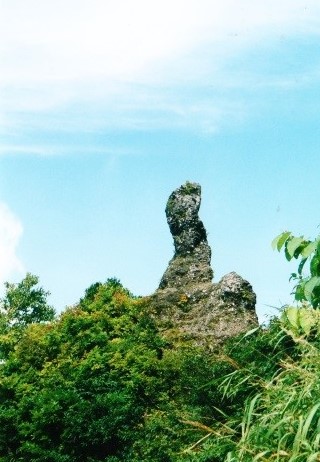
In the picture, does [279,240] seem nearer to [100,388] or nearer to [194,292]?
[100,388]

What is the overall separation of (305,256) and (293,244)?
0.10 meters

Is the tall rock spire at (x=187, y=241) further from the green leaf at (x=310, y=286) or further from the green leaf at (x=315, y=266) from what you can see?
the green leaf at (x=310, y=286)

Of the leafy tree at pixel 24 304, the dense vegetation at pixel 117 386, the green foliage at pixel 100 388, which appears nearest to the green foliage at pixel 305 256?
the dense vegetation at pixel 117 386

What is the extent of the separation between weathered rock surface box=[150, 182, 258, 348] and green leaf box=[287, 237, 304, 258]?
338 inches

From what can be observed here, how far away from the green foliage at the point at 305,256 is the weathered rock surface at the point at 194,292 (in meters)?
8.48

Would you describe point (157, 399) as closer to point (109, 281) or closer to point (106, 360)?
point (106, 360)

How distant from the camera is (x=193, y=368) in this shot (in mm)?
11305

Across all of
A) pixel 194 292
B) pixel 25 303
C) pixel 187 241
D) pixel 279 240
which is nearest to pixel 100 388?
pixel 194 292

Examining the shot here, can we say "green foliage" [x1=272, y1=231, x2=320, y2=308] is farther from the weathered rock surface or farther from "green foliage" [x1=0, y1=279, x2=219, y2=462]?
the weathered rock surface

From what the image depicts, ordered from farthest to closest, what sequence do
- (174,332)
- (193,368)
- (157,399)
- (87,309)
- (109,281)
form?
(109,281), (87,309), (174,332), (157,399), (193,368)

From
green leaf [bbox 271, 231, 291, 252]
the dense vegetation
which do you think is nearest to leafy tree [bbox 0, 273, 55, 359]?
the dense vegetation

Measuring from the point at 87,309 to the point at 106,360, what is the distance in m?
1.79

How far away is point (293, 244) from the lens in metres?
4.29

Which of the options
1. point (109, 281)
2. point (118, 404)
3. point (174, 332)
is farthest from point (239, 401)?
point (109, 281)
